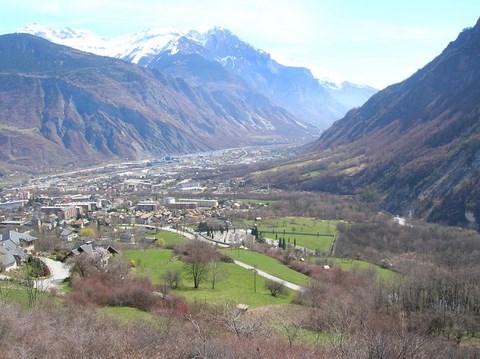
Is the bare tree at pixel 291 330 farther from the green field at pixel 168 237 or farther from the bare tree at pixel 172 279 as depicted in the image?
the green field at pixel 168 237

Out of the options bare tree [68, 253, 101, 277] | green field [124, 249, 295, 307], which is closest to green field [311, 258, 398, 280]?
green field [124, 249, 295, 307]

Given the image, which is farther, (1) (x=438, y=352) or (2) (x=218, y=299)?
(2) (x=218, y=299)

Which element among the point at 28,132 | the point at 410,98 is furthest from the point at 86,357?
the point at 28,132

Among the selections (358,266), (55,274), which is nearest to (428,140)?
(358,266)

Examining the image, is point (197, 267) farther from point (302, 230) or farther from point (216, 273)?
point (302, 230)

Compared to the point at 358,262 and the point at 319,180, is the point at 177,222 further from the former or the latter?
the point at 319,180

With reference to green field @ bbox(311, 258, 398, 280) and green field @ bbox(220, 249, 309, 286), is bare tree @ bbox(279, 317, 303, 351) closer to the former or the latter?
green field @ bbox(220, 249, 309, 286)

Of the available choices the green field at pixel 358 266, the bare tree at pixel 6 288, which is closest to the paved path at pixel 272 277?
the green field at pixel 358 266
